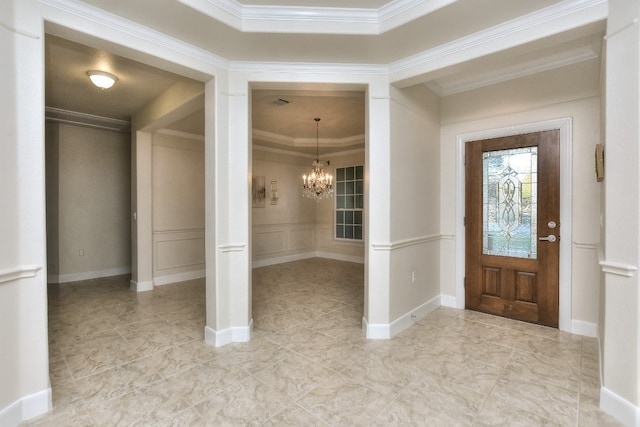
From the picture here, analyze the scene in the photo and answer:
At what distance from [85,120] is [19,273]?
13.7ft

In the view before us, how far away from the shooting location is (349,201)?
757cm

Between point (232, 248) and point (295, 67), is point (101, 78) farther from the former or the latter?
point (232, 248)

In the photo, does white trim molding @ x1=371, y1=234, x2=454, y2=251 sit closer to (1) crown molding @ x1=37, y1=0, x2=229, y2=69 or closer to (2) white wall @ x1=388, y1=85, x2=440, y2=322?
(2) white wall @ x1=388, y1=85, x2=440, y2=322

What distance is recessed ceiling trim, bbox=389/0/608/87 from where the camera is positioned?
6.64 ft

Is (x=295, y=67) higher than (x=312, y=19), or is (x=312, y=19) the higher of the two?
(x=312, y=19)

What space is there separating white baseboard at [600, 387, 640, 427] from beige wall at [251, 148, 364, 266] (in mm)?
5307

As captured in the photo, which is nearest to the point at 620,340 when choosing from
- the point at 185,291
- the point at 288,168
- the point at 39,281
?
the point at 39,281

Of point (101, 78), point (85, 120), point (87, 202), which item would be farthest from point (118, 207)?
point (101, 78)

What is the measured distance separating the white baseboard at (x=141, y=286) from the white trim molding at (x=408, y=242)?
3.73 m

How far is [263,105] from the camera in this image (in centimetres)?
457

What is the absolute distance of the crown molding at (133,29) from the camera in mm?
2020

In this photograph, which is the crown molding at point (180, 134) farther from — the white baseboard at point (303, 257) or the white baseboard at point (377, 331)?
the white baseboard at point (377, 331)

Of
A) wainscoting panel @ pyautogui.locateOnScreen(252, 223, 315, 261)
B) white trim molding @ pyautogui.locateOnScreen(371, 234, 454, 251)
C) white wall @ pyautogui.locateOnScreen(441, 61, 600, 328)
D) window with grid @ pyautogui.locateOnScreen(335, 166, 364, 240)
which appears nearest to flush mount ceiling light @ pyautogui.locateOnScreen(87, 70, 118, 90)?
white trim molding @ pyautogui.locateOnScreen(371, 234, 454, 251)

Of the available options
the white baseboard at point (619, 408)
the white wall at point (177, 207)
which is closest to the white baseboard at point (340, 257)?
the white wall at point (177, 207)
